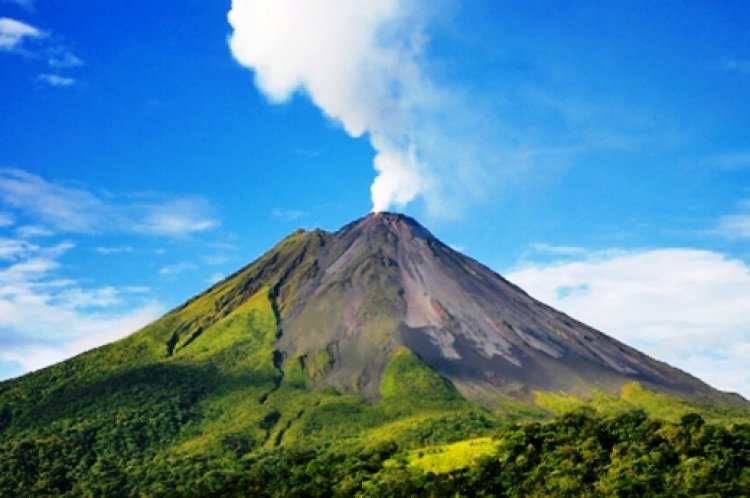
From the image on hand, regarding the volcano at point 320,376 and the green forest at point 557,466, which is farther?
the volcano at point 320,376

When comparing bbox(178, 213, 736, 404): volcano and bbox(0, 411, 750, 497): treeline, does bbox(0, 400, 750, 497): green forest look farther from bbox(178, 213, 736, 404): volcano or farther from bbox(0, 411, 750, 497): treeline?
bbox(178, 213, 736, 404): volcano

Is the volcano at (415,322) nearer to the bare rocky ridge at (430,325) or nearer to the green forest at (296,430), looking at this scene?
the bare rocky ridge at (430,325)

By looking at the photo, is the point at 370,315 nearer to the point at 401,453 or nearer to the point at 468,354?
the point at 468,354

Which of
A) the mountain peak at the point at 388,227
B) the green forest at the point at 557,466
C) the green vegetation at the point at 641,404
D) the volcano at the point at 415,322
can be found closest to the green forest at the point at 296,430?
the green forest at the point at 557,466

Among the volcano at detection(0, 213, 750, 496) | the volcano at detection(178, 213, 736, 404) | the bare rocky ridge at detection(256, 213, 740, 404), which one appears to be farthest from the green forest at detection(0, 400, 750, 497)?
the bare rocky ridge at detection(256, 213, 740, 404)

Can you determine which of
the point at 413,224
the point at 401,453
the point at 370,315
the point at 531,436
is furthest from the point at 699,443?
the point at 413,224

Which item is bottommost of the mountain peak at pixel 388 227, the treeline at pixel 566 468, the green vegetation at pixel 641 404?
the treeline at pixel 566 468

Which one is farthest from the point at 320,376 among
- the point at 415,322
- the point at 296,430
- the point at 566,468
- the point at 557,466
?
the point at 566,468

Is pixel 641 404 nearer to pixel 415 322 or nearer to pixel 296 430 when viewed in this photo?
pixel 415 322
